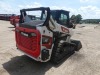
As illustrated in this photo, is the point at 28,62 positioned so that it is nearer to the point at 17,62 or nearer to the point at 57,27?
the point at 17,62

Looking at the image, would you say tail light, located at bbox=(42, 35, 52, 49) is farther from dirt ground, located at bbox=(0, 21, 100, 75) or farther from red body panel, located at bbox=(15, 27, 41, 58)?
dirt ground, located at bbox=(0, 21, 100, 75)

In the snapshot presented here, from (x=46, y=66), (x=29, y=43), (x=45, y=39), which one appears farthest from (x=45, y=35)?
(x=46, y=66)

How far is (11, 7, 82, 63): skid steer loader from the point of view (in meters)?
6.73

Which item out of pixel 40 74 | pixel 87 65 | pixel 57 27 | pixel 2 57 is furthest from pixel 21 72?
pixel 87 65

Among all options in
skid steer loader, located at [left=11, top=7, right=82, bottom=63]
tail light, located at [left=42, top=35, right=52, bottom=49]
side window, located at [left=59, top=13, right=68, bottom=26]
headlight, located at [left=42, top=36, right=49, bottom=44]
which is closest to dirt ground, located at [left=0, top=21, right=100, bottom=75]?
skid steer loader, located at [left=11, top=7, right=82, bottom=63]

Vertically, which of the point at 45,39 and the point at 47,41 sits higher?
the point at 45,39

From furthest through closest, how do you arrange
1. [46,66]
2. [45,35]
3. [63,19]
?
[63,19], [46,66], [45,35]

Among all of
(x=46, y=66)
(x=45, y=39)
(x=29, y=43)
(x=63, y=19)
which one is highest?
(x=63, y=19)

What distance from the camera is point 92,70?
746 cm

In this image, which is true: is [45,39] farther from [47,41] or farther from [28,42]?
[28,42]

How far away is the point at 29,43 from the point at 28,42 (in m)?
0.09

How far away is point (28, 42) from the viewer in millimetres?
7133

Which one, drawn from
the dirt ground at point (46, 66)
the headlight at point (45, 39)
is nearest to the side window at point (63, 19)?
the headlight at point (45, 39)

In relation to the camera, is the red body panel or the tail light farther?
the tail light
